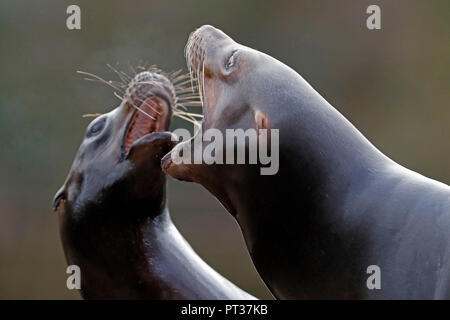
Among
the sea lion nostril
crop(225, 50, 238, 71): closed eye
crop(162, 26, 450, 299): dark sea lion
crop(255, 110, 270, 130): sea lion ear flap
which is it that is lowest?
crop(162, 26, 450, 299): dark sea lion

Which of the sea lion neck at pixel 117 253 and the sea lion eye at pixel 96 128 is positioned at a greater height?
the sea lion eye at pixel 96 128

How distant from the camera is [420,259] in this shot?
2.26 m

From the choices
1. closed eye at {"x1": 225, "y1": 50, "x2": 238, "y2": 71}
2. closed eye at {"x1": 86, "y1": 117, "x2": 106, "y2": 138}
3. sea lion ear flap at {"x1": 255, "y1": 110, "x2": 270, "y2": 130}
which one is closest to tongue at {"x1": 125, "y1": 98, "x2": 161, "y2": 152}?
closed eye at {"x1": 86, "y1": 117, "x2": 106, "y2": 138}

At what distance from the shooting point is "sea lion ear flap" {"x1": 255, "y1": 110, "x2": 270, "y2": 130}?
2.62m

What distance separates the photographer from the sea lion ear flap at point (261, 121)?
262 centimetres

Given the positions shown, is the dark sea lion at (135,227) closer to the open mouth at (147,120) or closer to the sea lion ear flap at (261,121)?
the open mouth at (147,120)

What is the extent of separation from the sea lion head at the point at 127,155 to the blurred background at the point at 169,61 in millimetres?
5706

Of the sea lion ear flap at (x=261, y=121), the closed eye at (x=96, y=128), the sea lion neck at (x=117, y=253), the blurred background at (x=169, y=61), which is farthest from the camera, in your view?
the blurred background at (x=169, y=61)

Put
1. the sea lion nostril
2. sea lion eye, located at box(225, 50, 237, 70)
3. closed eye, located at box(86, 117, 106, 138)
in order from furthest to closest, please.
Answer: closed eye, located at box(86, 117, 106, 138), the sea lion nostril, sea lion eye, located at box(225, 50, 237, 70)

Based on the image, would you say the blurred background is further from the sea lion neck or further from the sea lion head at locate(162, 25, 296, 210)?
the sea lion head at locate(162, 25, 296, 210)

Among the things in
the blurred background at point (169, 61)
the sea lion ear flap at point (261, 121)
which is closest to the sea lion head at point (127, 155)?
the sea lion ear flap at point (261, 121)

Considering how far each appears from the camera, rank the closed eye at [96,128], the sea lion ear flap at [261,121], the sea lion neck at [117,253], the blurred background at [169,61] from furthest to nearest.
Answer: the blurred background at [169,61] → the closed eye at [96,128] → the sea lion neck at [117,253] → the sea lion ear flap at [261,121]

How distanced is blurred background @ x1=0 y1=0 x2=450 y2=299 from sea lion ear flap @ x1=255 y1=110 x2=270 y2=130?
6.74m

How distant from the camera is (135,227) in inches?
136
